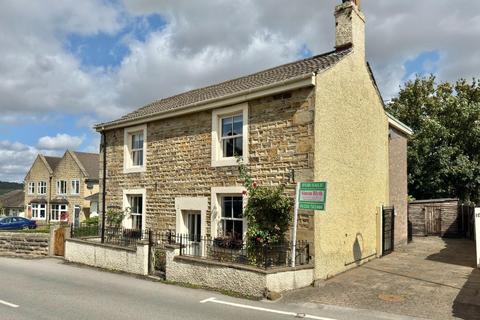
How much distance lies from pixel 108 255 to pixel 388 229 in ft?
35.9

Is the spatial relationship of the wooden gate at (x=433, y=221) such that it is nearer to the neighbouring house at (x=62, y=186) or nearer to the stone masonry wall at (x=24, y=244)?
the stone masonry wall at (x=24, y=244)

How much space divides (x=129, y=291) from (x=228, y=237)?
11.1ft

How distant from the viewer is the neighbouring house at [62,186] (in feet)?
154

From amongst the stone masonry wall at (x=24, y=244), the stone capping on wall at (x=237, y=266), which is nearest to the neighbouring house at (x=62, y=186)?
the stone masonry wall at (x=24, y=244)

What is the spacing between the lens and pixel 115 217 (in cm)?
1759

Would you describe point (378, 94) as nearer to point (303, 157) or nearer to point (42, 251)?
point (303, 157)

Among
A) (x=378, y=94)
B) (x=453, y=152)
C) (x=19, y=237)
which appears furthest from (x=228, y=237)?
(x=453, y=152)

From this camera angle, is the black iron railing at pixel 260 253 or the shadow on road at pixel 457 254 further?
the shadow on road at pixel 457 254

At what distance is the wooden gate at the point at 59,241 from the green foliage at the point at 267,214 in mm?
10150

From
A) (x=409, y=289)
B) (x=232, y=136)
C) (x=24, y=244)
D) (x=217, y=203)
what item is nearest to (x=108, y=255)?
(x=217, y=203)

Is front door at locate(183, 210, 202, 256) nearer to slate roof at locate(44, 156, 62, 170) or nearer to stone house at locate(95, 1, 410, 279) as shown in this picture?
stone house at locate(95, 1, 410, 279)

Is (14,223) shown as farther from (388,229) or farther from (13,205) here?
(388,229)

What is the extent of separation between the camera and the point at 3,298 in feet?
33.1

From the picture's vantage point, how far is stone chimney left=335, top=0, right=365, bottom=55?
14820 millimetres
